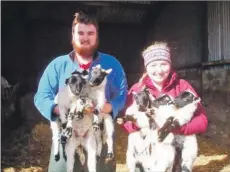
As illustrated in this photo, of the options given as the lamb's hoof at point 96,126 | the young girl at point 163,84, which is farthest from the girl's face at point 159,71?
the lamb's hoof at point 96,126

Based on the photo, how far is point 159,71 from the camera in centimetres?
428

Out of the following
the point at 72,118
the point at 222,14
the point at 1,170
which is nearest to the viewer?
the point at 72,118

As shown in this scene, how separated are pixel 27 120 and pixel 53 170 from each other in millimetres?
678

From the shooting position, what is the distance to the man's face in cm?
430

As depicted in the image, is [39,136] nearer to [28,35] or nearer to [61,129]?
[61,129]

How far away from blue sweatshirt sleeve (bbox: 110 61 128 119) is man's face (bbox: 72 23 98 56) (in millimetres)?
304

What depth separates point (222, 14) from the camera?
5082mm

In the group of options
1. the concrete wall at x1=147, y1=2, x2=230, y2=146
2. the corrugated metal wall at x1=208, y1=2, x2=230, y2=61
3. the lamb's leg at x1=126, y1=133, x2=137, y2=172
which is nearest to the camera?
the lamb's leg at x1=126, y1=133, x2=137, y2=172

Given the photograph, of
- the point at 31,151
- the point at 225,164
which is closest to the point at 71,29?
the point at 31,151

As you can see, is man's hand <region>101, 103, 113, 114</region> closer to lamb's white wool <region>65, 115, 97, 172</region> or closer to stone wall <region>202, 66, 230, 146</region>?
lamb's white wool <region>65, 115, 97, 172</region>

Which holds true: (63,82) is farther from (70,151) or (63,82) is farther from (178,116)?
(178,116)

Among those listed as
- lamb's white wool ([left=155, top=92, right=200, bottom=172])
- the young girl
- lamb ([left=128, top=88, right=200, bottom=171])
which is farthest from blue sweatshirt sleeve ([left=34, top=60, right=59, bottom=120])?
lamb's white wool ([left=155, top=92, right=200, bottom=172])

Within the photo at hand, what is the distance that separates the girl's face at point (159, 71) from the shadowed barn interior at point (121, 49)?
15cm

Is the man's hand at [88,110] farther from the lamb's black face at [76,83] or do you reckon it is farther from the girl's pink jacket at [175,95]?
the girl's pink jacket at [175,95]
